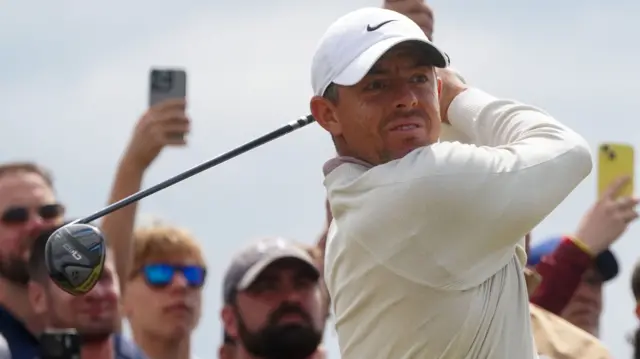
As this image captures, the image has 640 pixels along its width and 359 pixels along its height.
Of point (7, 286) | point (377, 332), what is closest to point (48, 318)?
point (7, 286)

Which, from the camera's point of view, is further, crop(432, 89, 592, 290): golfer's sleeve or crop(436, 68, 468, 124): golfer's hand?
crop(436, 68, 468, 124): golfer's hand

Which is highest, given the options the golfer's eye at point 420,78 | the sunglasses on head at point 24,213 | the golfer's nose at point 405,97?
the golfer's eye at point 420,78

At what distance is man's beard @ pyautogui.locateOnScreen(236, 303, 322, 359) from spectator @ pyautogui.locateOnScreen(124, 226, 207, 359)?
2.25 feet

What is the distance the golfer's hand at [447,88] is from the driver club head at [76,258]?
135 cm

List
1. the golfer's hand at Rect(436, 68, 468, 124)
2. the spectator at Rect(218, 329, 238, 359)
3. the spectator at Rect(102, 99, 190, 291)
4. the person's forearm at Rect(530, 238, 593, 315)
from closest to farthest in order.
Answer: the golfer's hand at Rect(436, 68, 468, 124) → the spectator at Rect(218, 329, 238, 359) → the spectator at Rect(102, 99, 190, 291) → the person's forearm at Rect(530, 238, 593, 315)

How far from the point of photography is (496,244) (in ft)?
18.4

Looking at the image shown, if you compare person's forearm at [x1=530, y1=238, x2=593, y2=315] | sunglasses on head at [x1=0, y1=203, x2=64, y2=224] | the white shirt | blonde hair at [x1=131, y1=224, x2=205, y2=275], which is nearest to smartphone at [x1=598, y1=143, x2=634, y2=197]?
person's forearm at [x1=530, y1=238, x2=593, y2=315]

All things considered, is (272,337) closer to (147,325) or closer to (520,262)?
(147,325)

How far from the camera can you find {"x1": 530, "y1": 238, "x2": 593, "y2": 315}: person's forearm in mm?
9273

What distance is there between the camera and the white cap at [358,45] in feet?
18.6

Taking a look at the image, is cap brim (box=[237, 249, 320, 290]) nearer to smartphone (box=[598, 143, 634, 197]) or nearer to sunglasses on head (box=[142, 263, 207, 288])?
sunglasses on head (box=[142, 263, 207, 288])

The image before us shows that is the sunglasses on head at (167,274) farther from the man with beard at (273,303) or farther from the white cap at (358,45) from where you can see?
the white cap at (358,45)

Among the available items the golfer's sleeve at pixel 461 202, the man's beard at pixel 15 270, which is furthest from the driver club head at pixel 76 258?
the man's beard at pixel 15 270

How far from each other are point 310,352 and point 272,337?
196 mm
